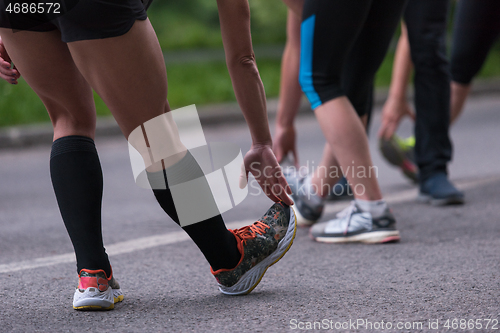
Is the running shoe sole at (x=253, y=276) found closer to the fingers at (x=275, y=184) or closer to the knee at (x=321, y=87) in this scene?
the fingers at (x=275, y=184)

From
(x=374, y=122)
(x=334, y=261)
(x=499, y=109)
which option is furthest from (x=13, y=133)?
(x=499, y=109)

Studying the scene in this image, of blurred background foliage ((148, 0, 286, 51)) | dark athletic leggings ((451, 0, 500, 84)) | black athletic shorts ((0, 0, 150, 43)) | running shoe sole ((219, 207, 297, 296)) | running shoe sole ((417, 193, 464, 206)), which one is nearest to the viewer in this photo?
black athletic shorts ((0, 0, 150, 43))

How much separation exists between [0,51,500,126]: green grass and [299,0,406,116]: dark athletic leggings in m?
5.04

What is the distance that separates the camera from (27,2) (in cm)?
144

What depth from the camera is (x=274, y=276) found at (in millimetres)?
1920

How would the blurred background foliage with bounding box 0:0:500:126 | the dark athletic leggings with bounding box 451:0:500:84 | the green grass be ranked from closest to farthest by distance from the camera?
the dark athletic leggings with bounding box 451:0:500:84 → the green grass → the blurred background foliage with bounding box 0:0:500:126

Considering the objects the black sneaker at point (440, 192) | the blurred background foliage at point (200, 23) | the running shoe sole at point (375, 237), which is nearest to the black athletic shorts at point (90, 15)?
the running shoe sole at point (375, 237)

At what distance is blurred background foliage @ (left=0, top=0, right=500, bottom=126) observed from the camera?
24.2ft

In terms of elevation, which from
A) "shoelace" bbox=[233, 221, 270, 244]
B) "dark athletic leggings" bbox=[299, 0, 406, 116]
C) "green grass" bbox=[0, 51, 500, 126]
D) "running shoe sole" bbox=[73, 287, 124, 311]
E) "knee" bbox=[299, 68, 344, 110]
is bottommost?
"green grass" bbox=[0, 51, 500, 126]

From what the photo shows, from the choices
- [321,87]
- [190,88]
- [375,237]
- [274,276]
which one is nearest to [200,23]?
[190,88]

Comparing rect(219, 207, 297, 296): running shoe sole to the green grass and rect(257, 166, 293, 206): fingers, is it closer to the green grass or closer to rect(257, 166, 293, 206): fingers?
rect(257, 166, 293, 206): fingers

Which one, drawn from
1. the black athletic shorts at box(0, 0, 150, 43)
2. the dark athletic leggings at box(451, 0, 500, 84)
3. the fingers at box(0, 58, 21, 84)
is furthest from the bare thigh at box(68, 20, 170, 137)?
the dark athletic leggings at box(451, 0, 500, 84)

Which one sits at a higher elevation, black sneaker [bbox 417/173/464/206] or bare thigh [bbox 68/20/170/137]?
bare thigh [bbox 68/20/170/137]

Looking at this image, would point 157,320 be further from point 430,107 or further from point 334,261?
point 430,107
